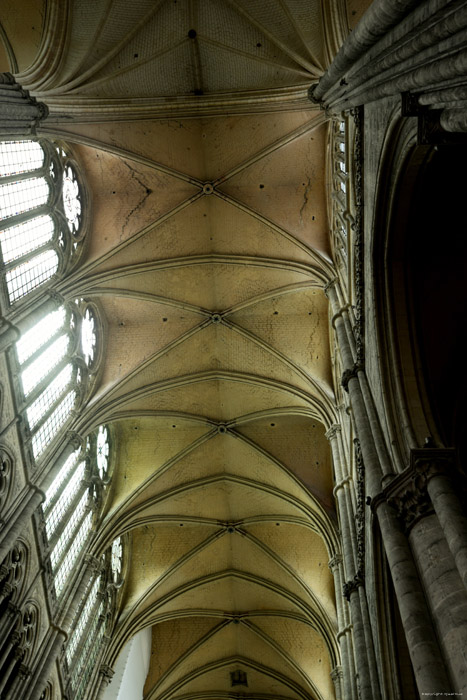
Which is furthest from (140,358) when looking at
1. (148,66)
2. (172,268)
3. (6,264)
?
(148,66)

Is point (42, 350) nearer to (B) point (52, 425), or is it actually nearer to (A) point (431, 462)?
(B) point (52, 425)

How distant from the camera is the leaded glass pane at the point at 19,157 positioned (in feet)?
44.0

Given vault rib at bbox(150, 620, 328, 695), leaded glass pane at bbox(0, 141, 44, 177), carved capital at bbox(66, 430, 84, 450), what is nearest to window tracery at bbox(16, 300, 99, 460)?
Result: carved capital at bbox(66, 430, 84, 450)

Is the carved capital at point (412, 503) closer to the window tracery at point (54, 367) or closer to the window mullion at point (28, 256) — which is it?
the window tracery at point (54, 367)

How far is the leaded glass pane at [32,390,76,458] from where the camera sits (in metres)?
14.2

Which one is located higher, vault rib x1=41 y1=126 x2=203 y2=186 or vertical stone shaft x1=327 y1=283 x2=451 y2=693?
vault rib x1=41 y1=126 x2=203 y2=186

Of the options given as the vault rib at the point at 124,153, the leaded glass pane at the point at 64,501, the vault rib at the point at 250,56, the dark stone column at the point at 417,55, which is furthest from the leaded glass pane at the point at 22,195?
the dark stone column at the point at 417,55

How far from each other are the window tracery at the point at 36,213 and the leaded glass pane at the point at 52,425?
3.24m

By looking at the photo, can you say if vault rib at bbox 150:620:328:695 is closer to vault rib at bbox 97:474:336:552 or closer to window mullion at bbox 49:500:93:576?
vault rib at bbox 97:474:336:552

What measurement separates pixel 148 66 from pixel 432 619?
47.5 feet

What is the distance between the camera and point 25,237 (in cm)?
1434

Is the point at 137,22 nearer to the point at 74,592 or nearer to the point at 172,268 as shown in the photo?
the point at 172,268

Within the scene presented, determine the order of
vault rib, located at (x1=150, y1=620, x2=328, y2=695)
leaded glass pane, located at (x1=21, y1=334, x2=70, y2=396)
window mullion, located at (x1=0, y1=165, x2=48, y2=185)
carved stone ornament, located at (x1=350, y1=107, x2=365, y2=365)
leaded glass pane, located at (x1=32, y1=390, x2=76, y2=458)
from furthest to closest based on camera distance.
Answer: vault rib, located at (x1=150, y1=620, x2=328, y2=695) < leaded glass pane, located at (x1=32, y1=390, x2=76, y2=458) < leaded glass pane, located at (x1=21, y1=334, x2=70, y2=396) < window mullion, located at (x1=0, y1=165, x2=48, y2=185) < carved stone ornament, located at (x1=350, y1=107, x2=365, y2=365)

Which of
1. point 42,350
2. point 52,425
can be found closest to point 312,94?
point 42,350
